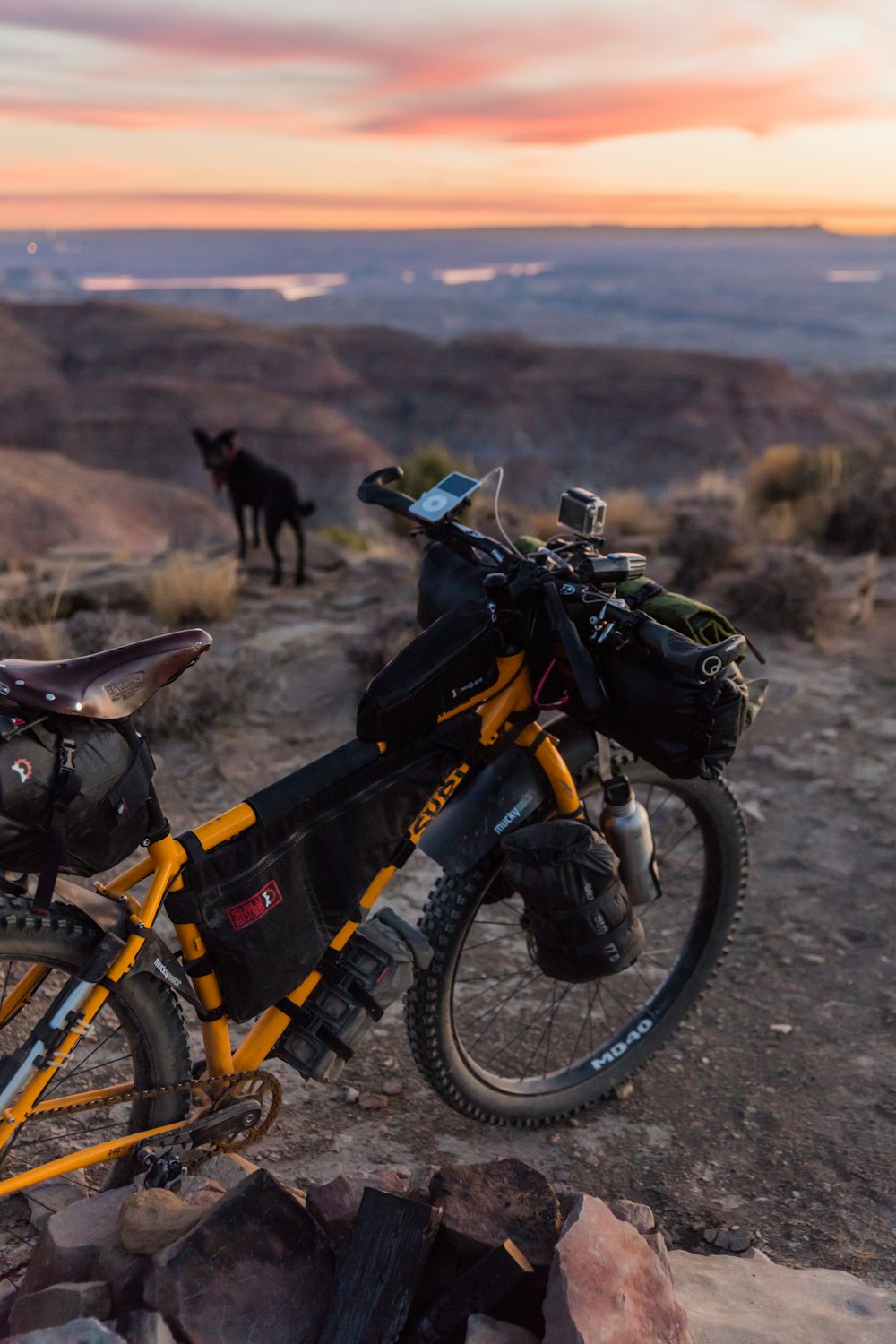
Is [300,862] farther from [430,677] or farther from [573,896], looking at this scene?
[573,896]

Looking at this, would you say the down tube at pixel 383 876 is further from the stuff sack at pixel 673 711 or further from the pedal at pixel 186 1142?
the stuff sack at pixel 673 711

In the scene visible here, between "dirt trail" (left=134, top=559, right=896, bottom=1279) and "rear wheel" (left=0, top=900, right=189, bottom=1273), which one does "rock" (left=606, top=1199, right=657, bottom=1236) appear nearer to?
"dirt trail" (left=134, top=559, right=896, bottom=1279)

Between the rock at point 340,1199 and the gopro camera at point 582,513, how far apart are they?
1608mm

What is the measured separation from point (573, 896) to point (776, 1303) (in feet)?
3.12

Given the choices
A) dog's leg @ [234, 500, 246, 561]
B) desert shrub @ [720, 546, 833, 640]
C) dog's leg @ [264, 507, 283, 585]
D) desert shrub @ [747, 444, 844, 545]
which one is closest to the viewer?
desert shrub @ [720, 546, 833, 640]

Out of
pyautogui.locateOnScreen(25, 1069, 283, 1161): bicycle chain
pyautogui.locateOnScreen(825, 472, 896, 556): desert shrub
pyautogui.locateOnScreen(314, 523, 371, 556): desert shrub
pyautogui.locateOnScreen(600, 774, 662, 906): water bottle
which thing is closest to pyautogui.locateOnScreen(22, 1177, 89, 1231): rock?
pyautogui.locateOnScreen(25, 1069, 283, 1161): bicycle chain

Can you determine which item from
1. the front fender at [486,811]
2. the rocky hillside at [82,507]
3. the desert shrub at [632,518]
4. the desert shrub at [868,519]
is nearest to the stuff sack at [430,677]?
the front fender at [486,811]

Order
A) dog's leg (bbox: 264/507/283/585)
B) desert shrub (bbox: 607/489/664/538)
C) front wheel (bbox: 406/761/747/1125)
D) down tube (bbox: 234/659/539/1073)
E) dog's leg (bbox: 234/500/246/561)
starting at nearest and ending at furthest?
down tube (bbox: 234/659/539/1073)
front wheel (bbox: 406/761/747/1125)
dog's leg (bbox: 264/507/283/585)
dog's leg (bbox: 234/500/246/561)
desert shrub (bbox: 607/489/664/538)

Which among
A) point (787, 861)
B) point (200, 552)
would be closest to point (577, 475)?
point (200, 552)

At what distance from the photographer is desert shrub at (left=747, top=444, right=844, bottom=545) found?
35.5ft

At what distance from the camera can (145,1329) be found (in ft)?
6.19

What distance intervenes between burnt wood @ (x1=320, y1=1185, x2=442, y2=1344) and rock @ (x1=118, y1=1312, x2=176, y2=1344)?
29 centimetres

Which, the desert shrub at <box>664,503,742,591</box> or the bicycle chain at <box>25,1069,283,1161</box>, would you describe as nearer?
the bicycle chain at <box>25,1069,283,1161</box>

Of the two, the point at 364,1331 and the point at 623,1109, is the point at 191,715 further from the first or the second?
the point at 364,1331
